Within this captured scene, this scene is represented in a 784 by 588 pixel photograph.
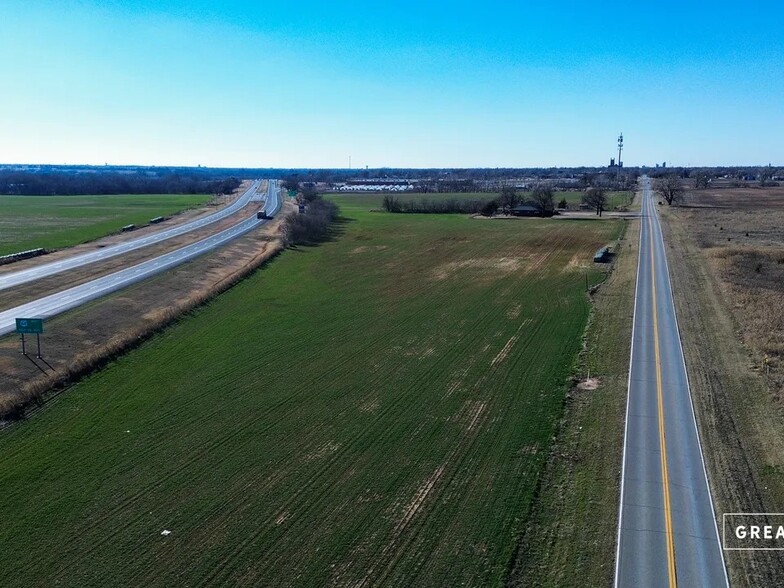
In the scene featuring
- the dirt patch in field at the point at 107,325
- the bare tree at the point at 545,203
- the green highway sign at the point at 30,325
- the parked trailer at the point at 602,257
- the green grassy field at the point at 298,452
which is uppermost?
the bare tree at the point at 545,203

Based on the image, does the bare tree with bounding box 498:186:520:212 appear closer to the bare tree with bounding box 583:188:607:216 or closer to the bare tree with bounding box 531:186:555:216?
the bare tree with bounding box 531:186:555:216

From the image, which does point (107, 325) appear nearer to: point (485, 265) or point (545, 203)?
point (485, 265)

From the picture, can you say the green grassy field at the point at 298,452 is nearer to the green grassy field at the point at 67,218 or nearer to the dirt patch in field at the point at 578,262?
the dirt patch in field at the point at 578,262

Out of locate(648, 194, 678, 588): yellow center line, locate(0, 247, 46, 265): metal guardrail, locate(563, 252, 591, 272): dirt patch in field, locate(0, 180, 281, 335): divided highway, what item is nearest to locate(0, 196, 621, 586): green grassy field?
locate(648, 194, 678, 588): yellow center line

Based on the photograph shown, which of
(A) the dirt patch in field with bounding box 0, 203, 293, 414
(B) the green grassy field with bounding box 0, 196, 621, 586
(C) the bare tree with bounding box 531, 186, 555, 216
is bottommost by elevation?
(B) the green grassy field with bounding box 0, 196, 621, 586

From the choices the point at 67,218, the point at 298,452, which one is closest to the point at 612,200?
the point at 67,218

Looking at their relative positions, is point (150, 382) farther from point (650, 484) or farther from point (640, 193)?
point (640, 193)

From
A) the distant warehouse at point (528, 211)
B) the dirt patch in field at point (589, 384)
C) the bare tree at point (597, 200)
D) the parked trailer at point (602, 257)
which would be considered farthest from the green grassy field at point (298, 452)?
the bare tree at point (597, 200)
